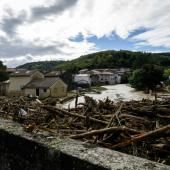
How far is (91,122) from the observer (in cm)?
392

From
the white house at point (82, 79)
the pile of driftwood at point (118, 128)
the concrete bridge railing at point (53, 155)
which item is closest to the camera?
the concrete bridge railing at point (53, 155)

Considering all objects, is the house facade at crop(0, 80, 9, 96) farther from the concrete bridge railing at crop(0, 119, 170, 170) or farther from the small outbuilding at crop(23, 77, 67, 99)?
the concrete bridge railing at crop(0, 119, 170, 170)

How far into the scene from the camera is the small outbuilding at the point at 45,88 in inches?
2057

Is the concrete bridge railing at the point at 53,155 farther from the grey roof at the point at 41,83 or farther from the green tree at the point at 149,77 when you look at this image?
the green tree at the point at 149,77

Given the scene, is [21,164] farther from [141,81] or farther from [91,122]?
[141,81]

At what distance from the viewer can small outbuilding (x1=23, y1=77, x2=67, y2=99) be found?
52.2 metres

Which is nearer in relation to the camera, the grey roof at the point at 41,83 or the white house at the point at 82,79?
the grey roof at the point at 41,83

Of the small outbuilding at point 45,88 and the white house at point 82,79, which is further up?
the white house at point 82,79

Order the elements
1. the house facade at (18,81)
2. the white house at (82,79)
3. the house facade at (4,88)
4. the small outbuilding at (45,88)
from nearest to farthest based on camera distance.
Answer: the small outbuilding at (45,88), the house facade at (18,81), the house facade at (4,88), the white house at (82,79)

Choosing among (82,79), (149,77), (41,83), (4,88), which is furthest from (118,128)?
(82,79)

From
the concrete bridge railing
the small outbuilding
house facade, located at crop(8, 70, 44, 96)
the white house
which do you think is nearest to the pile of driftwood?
the concrete bridge railing

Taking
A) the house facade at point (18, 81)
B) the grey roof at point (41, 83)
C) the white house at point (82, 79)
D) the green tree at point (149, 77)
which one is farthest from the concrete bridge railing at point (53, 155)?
the white house at point (82, 79)

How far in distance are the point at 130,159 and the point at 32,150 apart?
0.94m

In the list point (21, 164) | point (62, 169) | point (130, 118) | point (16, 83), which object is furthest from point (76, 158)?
point (16, 83)
